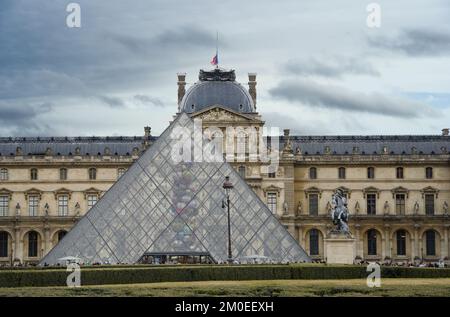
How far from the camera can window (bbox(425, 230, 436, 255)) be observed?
84562 millimetres

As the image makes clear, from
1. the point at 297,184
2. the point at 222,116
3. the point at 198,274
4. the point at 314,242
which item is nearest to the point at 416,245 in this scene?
the point at 314,242

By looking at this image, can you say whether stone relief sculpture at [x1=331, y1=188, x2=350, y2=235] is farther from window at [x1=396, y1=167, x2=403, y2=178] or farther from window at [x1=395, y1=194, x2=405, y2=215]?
window at [x1=396, y1=167, x2=403, y2=178]

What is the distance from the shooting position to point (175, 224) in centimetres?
5459

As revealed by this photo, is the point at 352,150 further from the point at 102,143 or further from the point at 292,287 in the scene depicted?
the point at 292,287

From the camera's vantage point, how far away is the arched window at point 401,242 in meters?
84.8

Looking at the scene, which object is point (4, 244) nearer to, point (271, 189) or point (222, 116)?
point (222, 116)

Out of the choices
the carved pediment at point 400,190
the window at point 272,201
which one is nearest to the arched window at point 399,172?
the carved pediment at point 400,190

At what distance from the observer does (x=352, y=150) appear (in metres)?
87.0

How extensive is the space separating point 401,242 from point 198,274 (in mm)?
46009

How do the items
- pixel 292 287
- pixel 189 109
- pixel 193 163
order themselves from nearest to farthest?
pixel 292 287 < pixel 193 163 < pixel 189 109
